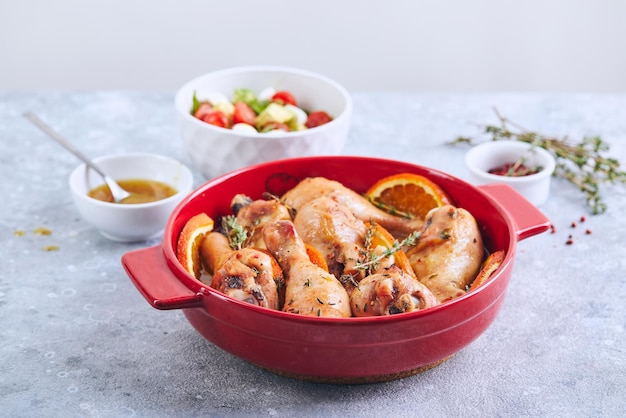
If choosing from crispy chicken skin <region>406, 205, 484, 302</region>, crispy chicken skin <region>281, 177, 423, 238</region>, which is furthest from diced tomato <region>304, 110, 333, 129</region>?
crispy chicken skin <region>406, 205, 484, 302</region>

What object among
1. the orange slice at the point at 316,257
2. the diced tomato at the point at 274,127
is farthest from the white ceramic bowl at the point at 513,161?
the orange slice at the point at 316,257

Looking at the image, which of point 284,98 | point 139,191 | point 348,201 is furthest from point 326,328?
point 284,98

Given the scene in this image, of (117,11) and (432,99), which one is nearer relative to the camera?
(432,99)

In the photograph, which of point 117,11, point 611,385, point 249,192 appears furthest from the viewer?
point 117,11

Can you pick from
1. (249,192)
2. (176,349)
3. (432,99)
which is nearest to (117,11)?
(432,99)

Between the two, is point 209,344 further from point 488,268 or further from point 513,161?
point 513,161

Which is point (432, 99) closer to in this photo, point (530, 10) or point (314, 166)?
point (314, 166)
